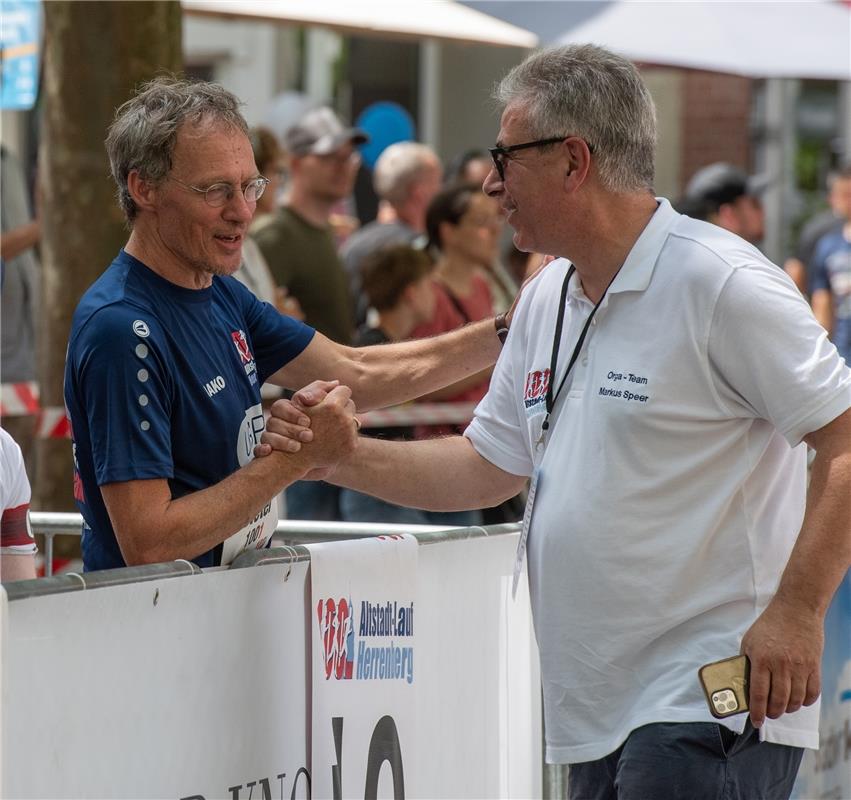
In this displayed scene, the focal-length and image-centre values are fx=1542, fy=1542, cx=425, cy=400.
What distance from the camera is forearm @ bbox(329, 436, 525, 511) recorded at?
12.9ft

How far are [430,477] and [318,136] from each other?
4.85m

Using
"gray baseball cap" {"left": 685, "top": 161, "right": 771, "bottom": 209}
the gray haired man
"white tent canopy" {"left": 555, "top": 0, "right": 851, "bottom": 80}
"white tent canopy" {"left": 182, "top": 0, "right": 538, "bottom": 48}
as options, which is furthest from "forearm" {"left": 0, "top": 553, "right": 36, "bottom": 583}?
"gray baseball cap" {"left": 685, "top": 161, "right": 771, "bottom": 209}

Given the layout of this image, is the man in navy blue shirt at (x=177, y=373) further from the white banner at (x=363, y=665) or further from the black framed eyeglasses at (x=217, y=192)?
the white banner at (x=363, y=665)

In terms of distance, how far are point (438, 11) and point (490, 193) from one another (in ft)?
23.7

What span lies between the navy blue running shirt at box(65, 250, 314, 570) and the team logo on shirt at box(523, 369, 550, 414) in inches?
24.9

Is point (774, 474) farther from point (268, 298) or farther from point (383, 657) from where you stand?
point (268, 298)

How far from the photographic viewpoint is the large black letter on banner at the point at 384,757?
367 cm

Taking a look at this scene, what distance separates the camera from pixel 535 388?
358 cm

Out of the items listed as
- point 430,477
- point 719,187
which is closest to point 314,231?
point 430,477

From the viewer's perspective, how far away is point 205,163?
3430mm

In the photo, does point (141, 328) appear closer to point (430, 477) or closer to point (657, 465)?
point (430, 477)

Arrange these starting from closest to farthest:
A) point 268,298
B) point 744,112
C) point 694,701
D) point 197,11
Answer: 1. point 694,701
2. point 268,298
3. point 197,11
4. point 744,112

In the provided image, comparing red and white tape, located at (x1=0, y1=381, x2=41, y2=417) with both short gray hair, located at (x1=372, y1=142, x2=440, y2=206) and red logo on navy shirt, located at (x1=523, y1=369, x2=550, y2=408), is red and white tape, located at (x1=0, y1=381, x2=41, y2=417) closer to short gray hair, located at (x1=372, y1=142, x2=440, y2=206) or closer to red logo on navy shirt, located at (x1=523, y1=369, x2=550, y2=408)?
short gray hair, located at (x1=372, y1=142, x2=440, y2=206)

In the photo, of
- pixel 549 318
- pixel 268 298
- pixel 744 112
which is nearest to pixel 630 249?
pixel 549 318
